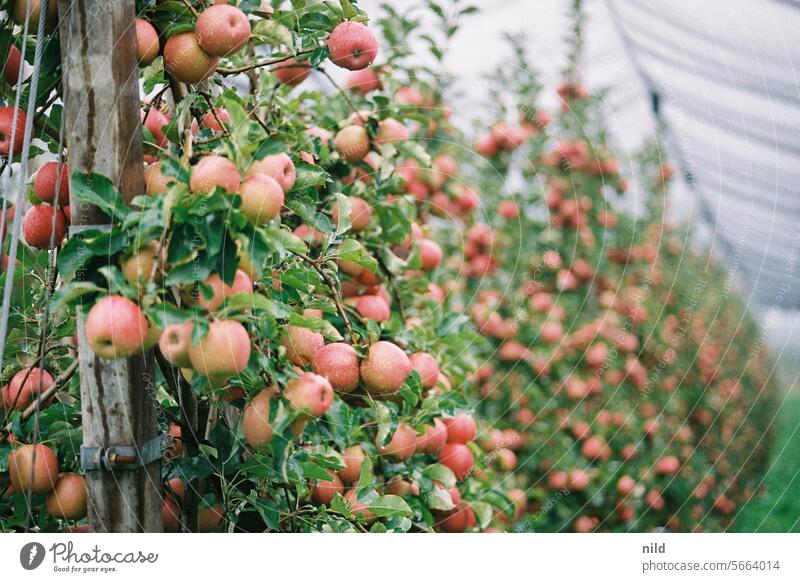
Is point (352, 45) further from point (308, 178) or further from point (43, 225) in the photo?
point (43, 225)

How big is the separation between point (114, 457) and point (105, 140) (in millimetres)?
290

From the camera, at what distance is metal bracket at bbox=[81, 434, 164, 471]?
72cm

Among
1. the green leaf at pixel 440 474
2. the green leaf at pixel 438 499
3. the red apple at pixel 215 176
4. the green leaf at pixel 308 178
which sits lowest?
the green leaf at pixel 438 499

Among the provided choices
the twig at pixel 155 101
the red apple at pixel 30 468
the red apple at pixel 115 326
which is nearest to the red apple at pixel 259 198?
the red apple at pixel 115 326

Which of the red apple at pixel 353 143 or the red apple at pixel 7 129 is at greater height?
the red apple at pixel 7 129

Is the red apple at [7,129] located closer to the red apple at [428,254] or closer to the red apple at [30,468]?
the red apple at [30,468]

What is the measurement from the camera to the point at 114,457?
2.36ft

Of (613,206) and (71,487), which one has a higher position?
(71,487)

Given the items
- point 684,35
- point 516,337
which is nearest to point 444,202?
point 516,337

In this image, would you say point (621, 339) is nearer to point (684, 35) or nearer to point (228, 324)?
point (684, 35)

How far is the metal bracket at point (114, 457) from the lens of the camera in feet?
2.38

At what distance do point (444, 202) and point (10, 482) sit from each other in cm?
151
